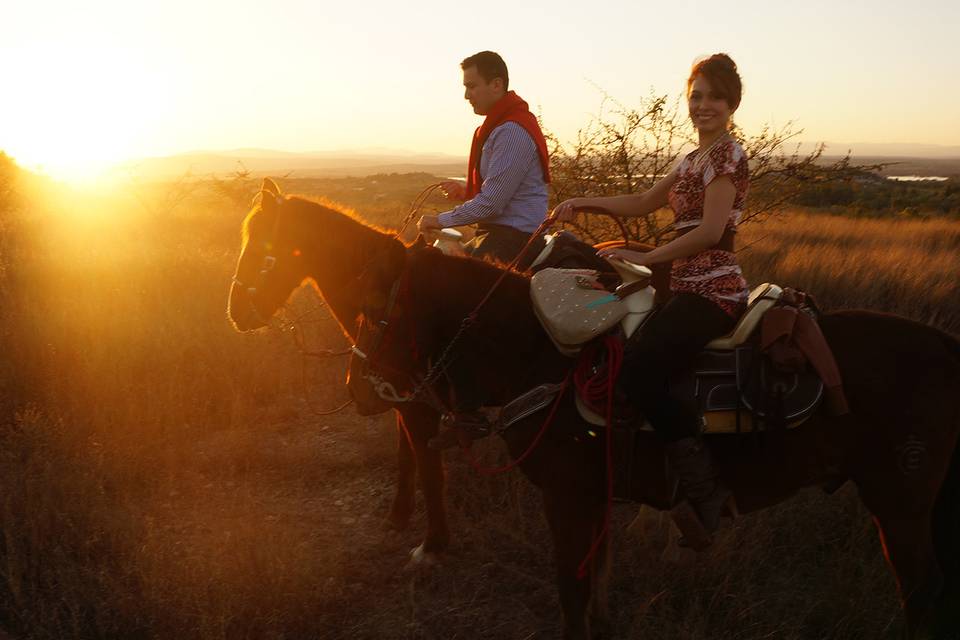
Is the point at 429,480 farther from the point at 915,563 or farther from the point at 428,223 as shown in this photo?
the point at 915,563

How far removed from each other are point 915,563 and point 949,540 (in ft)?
0.79

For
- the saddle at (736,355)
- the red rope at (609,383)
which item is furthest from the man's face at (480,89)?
the red rope at (609,383)

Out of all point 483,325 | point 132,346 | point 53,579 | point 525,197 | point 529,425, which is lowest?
point 53,579

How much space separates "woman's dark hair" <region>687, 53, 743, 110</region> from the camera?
2.93m

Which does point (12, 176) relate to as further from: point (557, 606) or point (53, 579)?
point (557, 606)

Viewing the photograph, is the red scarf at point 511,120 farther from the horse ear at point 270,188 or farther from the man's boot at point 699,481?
the man's boot at point 699,481

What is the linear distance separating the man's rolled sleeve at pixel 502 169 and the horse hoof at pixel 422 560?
2.23 meters

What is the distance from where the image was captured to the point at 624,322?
306 cm

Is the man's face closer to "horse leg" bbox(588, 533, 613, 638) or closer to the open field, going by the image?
the open field

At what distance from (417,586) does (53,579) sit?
7.18ft

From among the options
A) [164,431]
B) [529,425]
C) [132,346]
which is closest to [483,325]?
[529,425]

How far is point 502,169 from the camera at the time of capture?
4449 millimetres

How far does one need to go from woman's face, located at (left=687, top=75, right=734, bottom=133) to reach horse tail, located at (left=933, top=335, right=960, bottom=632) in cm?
142

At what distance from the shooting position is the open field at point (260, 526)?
3.77 m
